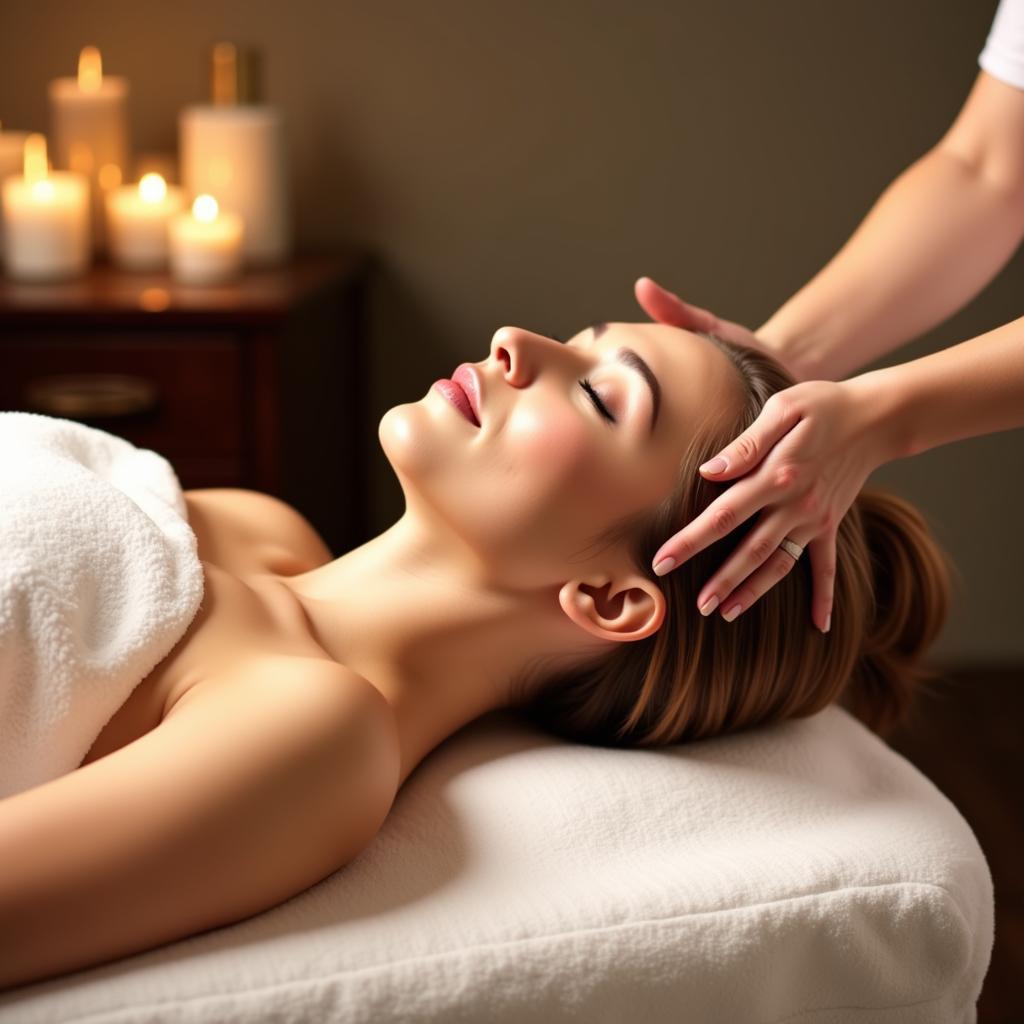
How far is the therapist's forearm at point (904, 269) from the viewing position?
164 centimetres

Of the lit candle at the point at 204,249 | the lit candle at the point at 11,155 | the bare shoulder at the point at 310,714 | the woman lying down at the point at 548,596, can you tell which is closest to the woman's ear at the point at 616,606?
the woman lying down at the point at 548,596

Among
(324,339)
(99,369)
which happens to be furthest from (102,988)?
(324,339)

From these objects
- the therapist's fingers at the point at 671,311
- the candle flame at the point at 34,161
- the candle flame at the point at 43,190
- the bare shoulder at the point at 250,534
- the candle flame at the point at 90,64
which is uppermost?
the candle flame at the point at 90,64

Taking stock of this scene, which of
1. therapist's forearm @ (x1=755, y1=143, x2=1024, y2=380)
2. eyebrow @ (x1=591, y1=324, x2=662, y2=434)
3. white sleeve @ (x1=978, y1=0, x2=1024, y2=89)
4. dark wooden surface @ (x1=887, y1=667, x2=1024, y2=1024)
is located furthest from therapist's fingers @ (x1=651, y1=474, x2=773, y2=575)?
dark wooden surface @ (x1=887, y1=667, x2=1024, y2=1024)

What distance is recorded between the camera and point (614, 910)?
969mm

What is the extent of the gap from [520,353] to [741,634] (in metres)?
0.32

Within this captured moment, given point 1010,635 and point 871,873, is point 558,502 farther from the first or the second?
point 1010,635

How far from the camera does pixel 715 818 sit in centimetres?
111

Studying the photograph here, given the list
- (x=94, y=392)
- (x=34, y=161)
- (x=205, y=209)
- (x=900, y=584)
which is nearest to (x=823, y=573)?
(x=900, y=584)

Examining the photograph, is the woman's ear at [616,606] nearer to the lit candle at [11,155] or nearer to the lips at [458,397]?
the lips at [458,397]

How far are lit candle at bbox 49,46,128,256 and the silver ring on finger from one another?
1.90 m

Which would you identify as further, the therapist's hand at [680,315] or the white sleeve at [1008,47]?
the white sleeve at [1008,47]

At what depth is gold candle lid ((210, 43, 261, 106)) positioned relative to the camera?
2.46 meters

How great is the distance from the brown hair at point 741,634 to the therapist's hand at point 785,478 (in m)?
0.05
